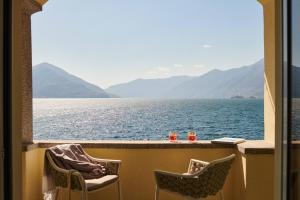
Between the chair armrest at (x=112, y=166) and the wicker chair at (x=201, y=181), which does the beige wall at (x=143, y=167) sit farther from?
the wicker chair at (x=201, y=181)

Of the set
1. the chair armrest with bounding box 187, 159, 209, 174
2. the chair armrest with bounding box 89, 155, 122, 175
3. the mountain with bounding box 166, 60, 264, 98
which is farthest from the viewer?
the mountain with bounding box 166, 60, 264, 98

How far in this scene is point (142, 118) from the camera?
162 ft

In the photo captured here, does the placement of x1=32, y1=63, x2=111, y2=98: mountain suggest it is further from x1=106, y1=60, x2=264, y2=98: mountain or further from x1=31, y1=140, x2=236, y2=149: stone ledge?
x1=31, y1=140, x2=236, y2=149: stone ledge

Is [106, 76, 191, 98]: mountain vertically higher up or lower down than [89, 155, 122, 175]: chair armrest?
higher up

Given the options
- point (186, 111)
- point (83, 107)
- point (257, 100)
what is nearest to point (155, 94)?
point (186, 111)

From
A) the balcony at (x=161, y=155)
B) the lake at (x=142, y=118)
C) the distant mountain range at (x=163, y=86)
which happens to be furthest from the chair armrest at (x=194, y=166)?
the distant mountain range at (x=163, y=86)

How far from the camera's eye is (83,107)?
171 ft

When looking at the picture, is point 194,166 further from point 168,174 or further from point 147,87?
point 147,87

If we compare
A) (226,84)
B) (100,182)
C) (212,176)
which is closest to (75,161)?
(100,182)

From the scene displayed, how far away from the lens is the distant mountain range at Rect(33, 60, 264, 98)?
4834 centimetres

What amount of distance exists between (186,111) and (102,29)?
1772 centimetres

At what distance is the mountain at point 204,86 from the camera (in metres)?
48.3

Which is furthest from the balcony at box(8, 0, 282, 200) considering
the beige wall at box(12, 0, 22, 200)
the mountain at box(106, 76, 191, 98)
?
the mountain at box(106, 76, 191, 98)

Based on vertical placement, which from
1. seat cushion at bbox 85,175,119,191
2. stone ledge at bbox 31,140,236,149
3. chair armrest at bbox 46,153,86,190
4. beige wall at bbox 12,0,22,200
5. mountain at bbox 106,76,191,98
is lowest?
seat cushion at bbox 85,175,119,191
